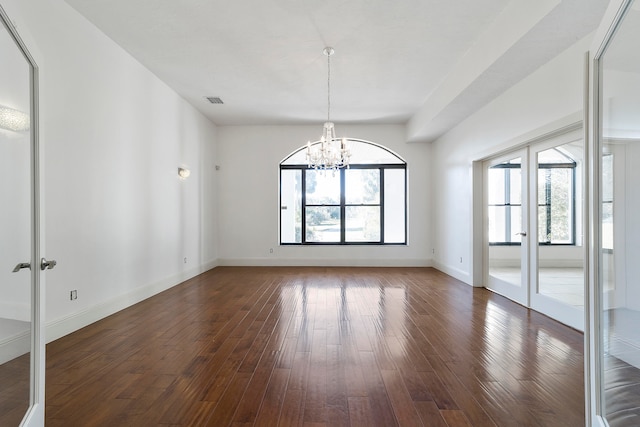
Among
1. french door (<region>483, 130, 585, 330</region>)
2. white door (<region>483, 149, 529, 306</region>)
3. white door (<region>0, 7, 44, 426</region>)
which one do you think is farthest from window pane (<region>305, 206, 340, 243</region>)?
white door (<region>0, 7, 44, 426</region>)

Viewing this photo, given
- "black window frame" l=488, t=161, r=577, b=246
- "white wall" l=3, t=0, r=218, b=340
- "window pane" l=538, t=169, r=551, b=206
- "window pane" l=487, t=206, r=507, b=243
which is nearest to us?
"white wall" l=3, t=0, r=218, b=340

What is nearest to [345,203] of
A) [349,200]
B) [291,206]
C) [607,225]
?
[349,200]

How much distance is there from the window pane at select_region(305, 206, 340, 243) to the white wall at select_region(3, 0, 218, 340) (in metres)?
2.98

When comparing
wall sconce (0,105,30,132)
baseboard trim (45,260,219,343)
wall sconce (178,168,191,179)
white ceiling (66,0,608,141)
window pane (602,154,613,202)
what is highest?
white ceiling (66,0,608,141)

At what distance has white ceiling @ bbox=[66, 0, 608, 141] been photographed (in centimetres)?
325

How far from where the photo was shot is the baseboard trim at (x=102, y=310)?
3096mm

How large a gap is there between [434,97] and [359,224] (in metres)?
3.37

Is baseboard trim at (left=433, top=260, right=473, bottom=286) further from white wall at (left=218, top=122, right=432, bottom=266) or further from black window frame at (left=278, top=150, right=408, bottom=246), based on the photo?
black window frame at (left=278, top=150, right=408, bottom=246)

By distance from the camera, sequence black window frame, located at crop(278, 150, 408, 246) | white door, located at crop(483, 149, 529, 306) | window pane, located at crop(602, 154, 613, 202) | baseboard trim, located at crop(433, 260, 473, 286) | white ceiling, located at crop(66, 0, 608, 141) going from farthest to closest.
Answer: black window frame, located at crop(278, 150, 408, 246)
baseboard trim, located at crop(433, 260, 473, 286)
white door, located at crop(483, 149, 529, 306)
white ceiling, located at crop(66, 0, 608, 141)
window pane, located at crop(602, 154, 613, 202)

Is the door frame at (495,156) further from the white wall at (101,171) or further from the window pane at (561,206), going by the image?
the white wall at (101,171)

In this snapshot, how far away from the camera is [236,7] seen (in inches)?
131

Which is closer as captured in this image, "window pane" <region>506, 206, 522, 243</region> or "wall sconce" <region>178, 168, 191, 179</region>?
"window pane" <region>506, 206, 522, 243</region>

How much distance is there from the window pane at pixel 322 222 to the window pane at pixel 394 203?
118 cm

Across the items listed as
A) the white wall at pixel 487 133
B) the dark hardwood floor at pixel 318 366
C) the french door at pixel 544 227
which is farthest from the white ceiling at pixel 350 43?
the dark hardwood floor at pixel 318 366
